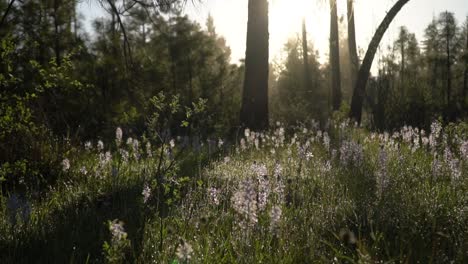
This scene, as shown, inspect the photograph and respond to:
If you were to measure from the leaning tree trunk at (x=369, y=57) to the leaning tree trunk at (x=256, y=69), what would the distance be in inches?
109

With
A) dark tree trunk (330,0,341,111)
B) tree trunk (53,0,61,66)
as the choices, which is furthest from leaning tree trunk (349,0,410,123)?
tree trunk (53,0,61,66)

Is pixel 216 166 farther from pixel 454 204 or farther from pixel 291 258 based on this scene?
pixel 291 258

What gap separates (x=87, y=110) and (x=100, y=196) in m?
6.45

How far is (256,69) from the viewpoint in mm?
11688

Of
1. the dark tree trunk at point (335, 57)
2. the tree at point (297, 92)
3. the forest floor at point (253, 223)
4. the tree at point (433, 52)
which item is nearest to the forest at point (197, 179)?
the forest floor at point (253, 223)

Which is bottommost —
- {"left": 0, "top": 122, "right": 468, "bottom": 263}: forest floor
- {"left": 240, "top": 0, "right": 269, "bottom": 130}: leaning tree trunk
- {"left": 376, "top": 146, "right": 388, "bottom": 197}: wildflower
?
{"left": 0, "top": 122, "right": 468, "bottom": 263}: forest floor

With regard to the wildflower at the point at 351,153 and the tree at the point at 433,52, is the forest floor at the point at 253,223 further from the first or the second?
the tree at the point at 433,52

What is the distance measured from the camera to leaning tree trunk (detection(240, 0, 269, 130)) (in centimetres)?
1148

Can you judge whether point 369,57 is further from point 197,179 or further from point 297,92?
point 297,92

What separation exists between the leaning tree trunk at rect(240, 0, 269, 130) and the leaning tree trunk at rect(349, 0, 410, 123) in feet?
9.10

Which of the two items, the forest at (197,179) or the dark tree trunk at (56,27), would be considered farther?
the dark tree trunk at (56,27)

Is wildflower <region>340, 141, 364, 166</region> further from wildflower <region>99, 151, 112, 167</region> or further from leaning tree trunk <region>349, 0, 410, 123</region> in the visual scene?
leaning tree trunk <region>349, 0, 410, 123</region>

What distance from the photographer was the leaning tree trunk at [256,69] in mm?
11484

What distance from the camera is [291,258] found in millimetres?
2615
